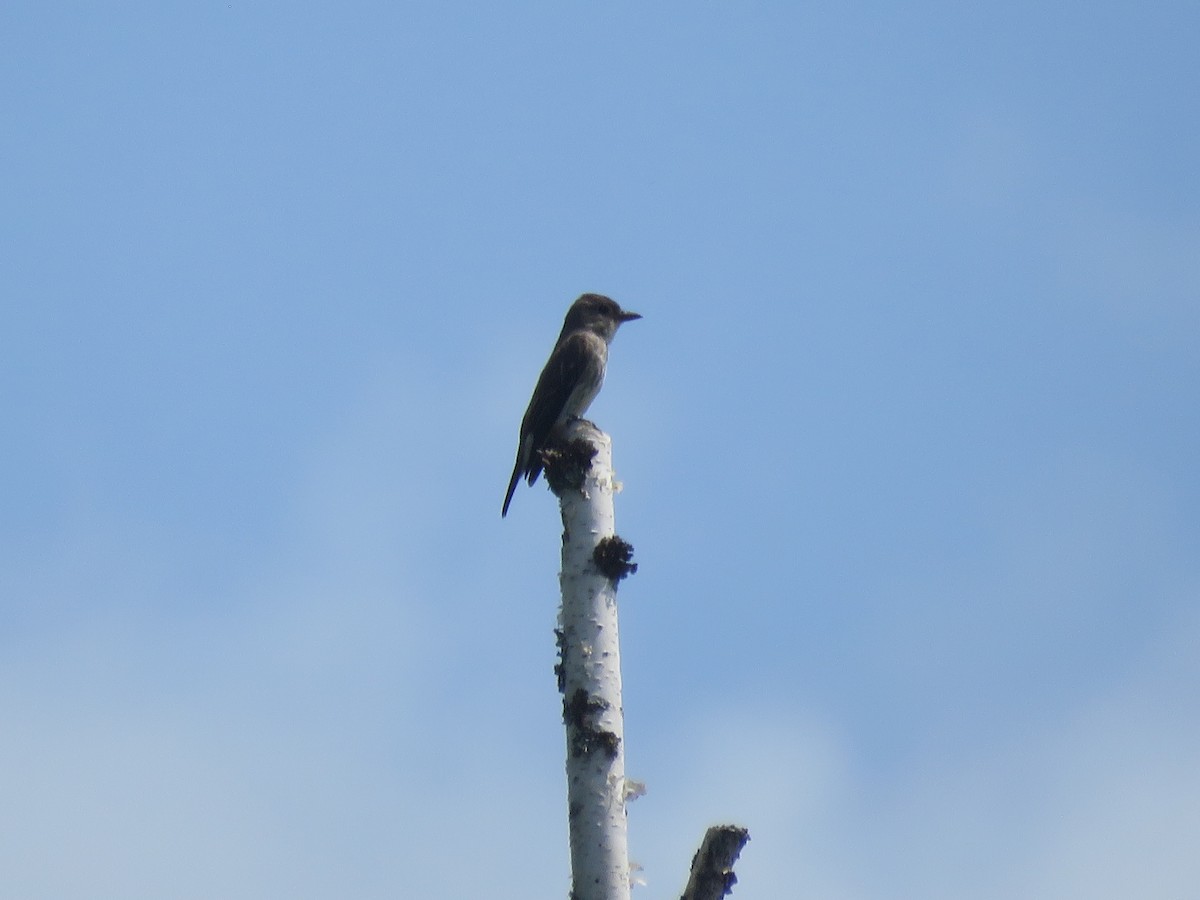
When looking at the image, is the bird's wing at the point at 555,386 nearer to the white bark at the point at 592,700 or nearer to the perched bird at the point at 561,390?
the perched bird at the point at 561,390

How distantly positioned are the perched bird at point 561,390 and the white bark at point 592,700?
2973mm

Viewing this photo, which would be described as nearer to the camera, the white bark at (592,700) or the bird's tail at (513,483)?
the white bark at (592,700)

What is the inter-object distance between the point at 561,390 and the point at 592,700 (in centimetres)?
459

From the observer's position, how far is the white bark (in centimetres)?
618

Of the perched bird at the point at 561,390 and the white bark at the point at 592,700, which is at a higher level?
the perched bird at the point at 561,390

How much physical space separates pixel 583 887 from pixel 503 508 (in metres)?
4.80

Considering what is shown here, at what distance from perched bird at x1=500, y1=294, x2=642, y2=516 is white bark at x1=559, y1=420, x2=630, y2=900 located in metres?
2.97

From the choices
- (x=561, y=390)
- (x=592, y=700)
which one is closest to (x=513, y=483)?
(x=561, y=390)

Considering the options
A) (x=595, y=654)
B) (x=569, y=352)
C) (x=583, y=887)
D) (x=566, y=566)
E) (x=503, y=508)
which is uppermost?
(x=569, y=352)

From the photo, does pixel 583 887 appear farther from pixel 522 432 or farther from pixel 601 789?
pixel 522 432

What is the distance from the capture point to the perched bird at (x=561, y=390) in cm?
1059

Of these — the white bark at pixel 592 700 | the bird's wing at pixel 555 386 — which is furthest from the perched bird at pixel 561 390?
the white bark at pixel 592 700

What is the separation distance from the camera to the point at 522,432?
10719 mm

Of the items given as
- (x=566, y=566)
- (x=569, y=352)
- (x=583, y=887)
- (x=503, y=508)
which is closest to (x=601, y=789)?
(x=583, y=887)
